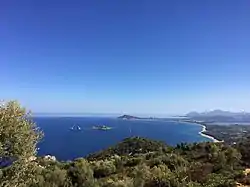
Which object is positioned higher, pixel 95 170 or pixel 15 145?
pixel 15 145

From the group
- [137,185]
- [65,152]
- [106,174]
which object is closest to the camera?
[137,185]

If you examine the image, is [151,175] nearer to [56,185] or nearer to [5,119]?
[56,185]

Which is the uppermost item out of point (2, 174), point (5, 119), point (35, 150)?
point (5, 119)

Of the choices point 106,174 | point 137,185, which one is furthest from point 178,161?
point 137,185

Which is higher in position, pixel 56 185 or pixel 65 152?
pixel 56 185

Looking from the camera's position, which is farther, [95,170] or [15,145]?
[95,170]

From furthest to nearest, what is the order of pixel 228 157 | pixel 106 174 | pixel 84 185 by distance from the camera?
pixel 228 157, pixel 106 174, pixel 84 185

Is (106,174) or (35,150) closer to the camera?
(35,150)
